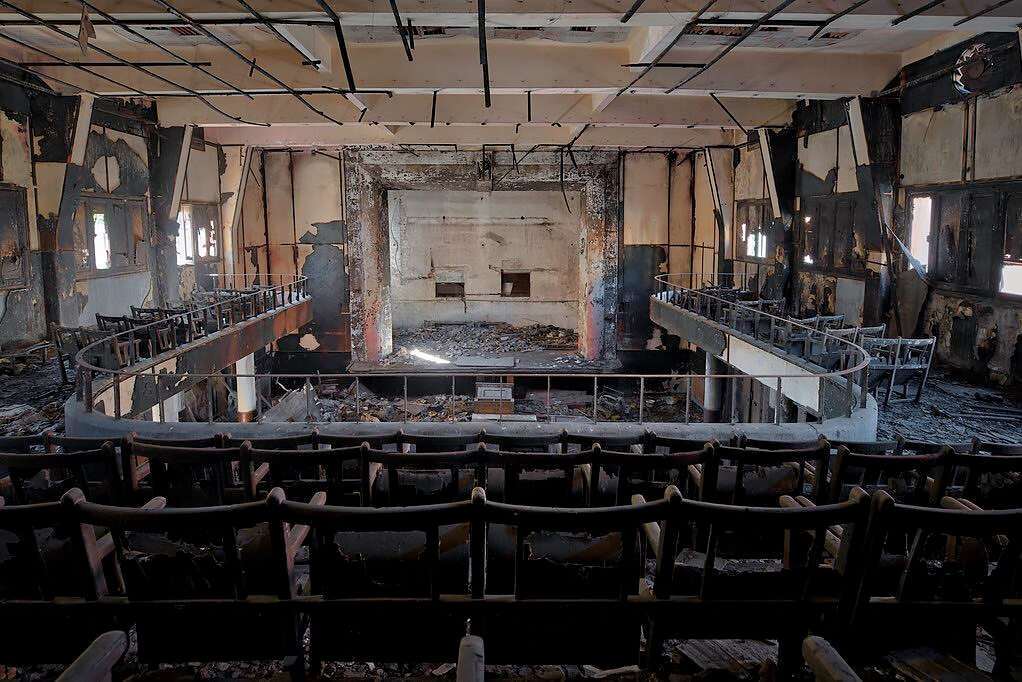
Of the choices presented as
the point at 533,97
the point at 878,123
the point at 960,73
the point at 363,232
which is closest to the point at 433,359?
the point at 363,232

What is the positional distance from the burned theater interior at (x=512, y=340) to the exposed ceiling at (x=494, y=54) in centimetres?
7

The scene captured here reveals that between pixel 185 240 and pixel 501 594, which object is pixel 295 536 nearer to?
pixel 501 594

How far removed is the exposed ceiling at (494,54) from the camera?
309 inches

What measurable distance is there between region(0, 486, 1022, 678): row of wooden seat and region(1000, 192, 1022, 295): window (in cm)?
739

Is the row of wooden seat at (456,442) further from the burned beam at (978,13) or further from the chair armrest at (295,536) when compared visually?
the burned beam at (978,13)

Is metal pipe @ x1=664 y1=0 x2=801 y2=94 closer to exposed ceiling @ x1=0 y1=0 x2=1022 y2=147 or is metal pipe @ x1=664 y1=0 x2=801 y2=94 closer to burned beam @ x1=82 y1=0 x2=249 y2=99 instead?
exposed ceiling @ x1=0 y1=0 x2=1022 y2=147

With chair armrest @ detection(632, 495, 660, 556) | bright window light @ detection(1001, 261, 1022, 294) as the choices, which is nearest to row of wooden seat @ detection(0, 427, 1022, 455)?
chair armrest @ detection(632, 495, 660, 556)

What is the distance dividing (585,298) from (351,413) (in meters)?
8.15

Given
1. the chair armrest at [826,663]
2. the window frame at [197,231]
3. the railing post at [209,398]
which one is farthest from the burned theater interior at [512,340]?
the railing post at [209,398]

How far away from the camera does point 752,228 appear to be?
18109 millimetres

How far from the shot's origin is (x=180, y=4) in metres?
7.83

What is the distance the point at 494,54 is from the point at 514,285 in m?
15.2

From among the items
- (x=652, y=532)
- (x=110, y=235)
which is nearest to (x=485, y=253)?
(x=110, y=235)

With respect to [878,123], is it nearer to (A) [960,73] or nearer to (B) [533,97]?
(A) [960,73]
